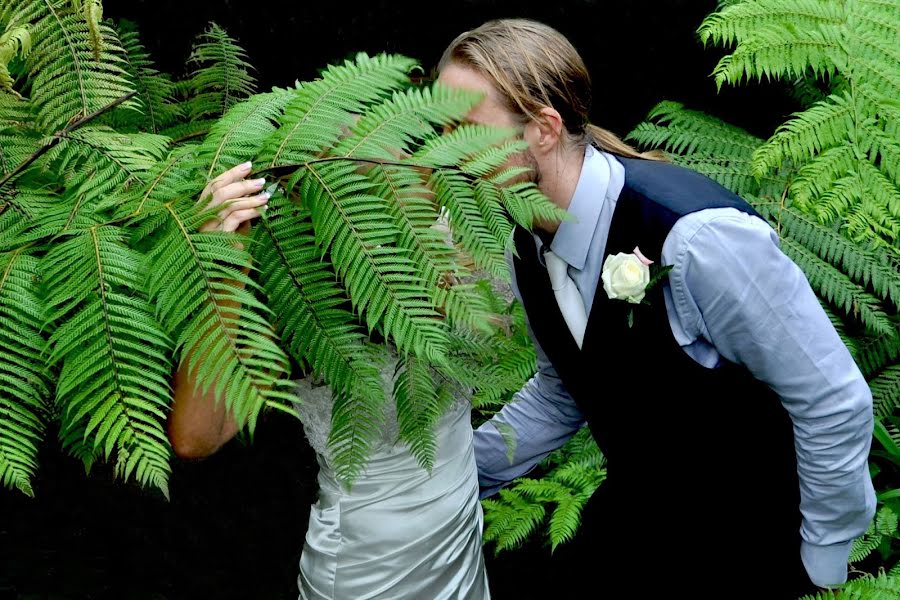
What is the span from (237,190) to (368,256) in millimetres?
222

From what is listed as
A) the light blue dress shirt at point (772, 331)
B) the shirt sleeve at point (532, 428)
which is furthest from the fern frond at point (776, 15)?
the shirt sleeve at point (532, 428)

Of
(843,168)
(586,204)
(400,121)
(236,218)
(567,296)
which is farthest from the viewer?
(843,168)

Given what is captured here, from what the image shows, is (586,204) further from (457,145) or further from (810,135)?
(810,135)

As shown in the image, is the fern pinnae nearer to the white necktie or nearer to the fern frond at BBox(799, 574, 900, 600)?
the white necktie

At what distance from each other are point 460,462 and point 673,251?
754 mm

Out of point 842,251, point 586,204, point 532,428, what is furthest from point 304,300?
point 842,251

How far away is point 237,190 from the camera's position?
1170 millimetres

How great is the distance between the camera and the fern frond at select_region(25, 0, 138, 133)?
4.89ft

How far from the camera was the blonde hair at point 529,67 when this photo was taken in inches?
65.8

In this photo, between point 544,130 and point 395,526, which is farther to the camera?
point 395,526

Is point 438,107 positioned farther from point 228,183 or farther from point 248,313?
point 248,313

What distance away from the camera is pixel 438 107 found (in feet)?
4.20

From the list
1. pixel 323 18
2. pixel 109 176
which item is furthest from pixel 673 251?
pixel 323 18

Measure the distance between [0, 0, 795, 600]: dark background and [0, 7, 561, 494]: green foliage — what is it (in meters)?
1.63
